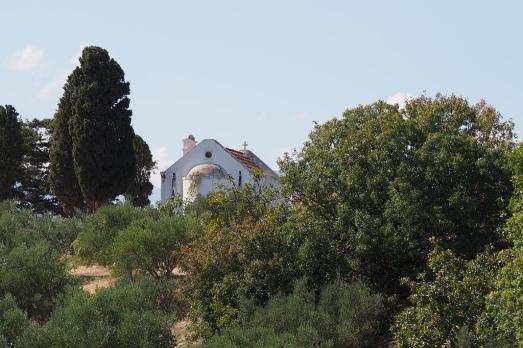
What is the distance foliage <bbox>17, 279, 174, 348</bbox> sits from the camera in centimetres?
1477

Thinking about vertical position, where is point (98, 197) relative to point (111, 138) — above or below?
below

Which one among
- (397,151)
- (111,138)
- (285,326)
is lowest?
(285,326)

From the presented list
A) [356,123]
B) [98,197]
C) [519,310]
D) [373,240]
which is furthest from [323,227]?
[98,197]

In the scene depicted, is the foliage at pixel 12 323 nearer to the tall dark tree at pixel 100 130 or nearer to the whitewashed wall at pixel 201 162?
the tall dark tree at pixel 100 130

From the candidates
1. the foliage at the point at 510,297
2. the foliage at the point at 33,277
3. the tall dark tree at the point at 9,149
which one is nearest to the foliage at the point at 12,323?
the foliage at the point at 33,277

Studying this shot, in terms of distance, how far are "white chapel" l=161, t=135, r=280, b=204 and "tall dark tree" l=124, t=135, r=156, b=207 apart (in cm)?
279

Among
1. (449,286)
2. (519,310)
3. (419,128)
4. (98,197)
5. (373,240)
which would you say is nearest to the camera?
(519,310)

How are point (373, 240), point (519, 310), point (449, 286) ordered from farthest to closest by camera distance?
point (373, 240)
point (449, 286)
point (519, 310)

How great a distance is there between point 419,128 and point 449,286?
15.0 ft

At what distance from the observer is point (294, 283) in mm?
17297

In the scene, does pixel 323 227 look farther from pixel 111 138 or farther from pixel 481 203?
pixel 111 138

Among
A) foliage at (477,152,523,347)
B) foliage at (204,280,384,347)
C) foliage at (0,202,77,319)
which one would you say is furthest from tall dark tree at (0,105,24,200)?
foliage at (477,152,523,347)

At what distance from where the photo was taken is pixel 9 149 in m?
40.8

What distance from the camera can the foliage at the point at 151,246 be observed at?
2228 centimetres
